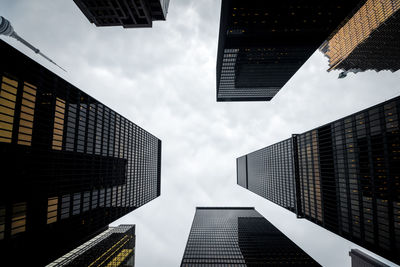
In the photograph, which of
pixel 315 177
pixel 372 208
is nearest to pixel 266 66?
pixel 315 177

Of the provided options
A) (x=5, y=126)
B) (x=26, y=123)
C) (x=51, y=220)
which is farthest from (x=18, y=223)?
(x=26, y=123)

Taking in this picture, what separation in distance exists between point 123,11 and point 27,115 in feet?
152

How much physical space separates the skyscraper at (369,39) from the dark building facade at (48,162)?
143385 millimetres

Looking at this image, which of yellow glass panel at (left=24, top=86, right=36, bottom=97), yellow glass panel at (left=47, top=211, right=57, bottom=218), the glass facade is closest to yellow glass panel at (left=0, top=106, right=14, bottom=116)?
yellow glass panel at (left=24, top=86, right=36, bottom=97)

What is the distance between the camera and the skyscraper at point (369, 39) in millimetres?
95500

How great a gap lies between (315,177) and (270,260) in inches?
1850

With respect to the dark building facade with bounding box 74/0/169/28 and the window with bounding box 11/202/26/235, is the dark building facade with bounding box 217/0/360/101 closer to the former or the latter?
the dark building facade with bounding box 74/0/169/28

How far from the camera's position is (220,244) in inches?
3846

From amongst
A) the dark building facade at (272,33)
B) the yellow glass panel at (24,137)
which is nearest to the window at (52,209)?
the yellow glass panel at (24,137)

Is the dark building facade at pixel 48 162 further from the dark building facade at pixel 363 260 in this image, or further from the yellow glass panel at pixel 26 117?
the dark building facade at pixel 363 260

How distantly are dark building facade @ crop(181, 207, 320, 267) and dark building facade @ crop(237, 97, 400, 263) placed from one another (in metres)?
33.7

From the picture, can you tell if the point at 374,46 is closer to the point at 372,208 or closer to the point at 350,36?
the point at 350,36

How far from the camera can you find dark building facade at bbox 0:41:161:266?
2658cm

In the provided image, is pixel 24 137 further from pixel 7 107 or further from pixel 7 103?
pixel 7 103
